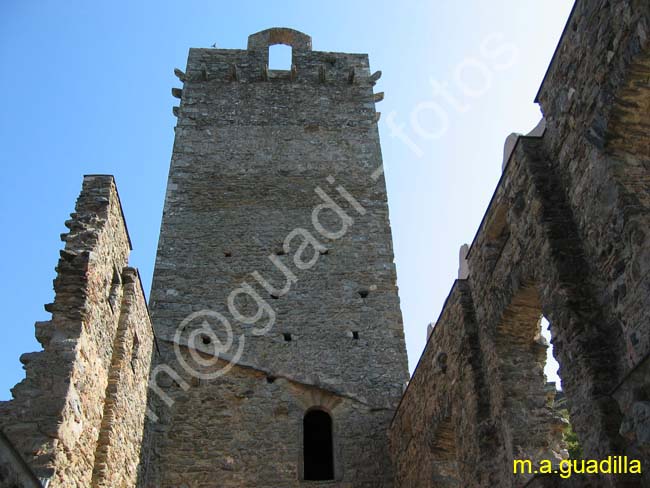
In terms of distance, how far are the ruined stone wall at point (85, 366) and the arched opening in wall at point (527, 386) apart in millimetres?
3562

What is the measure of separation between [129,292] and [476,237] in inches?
147

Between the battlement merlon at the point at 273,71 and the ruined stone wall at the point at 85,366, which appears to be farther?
the battlement merlon at the point at 273,71

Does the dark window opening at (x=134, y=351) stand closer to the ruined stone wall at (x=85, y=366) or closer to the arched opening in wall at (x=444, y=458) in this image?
the ruined stone wall at (x=85, y=366)

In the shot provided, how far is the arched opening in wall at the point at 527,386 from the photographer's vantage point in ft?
19.0

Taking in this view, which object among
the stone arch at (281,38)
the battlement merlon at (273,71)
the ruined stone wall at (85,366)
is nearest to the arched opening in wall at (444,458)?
the ruined stone wall at (85,366)

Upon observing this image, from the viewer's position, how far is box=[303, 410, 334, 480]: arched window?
10117 millimetres

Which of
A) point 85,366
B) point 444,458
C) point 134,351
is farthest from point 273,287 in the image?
point 85,366

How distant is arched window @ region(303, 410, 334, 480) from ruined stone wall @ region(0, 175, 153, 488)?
106 inches

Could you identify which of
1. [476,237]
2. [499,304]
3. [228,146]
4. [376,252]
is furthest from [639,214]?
[228,146]

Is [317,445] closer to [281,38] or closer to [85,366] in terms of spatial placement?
[85,366]

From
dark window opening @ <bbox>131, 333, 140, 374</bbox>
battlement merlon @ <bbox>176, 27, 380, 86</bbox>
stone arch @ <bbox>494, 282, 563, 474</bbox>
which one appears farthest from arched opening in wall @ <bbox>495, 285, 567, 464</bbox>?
battlement merlon @ <bbox>176, 27, 380, 86</bbox>

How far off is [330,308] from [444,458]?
3.74 metres

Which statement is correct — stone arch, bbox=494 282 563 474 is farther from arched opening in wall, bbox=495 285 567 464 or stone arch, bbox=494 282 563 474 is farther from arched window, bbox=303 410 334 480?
arched window, bbox=303 410 334 480

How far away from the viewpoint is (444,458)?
762cm
